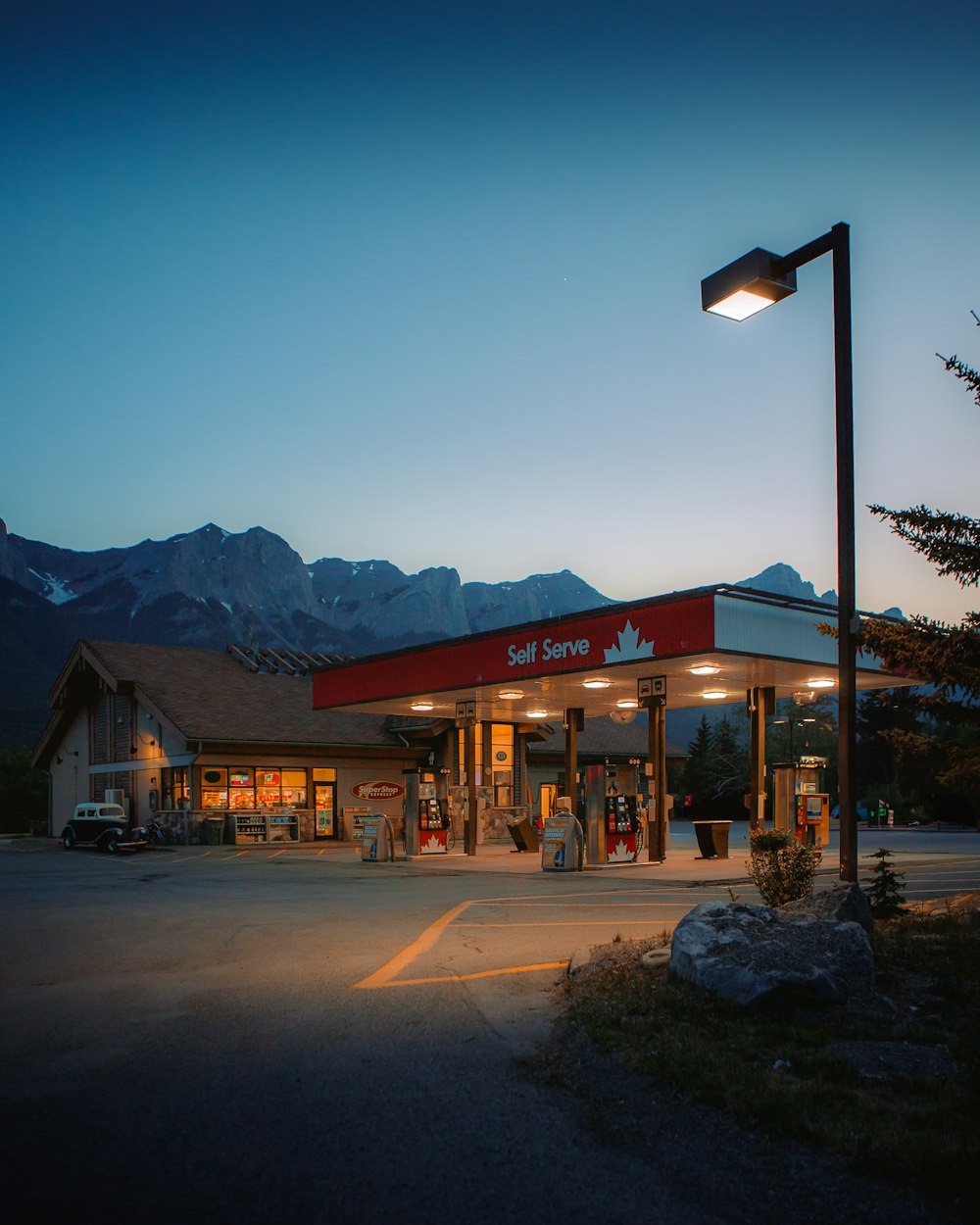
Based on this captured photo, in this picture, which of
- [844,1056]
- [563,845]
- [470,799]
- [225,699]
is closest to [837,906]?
[844,1056]

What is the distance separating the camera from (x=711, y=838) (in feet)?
95.0

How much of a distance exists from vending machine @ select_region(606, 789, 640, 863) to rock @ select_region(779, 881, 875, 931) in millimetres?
16670

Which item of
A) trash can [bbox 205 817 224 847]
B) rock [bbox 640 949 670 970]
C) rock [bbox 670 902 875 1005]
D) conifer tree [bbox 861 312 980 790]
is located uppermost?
conifer tree [bbox 861 312 980 790]

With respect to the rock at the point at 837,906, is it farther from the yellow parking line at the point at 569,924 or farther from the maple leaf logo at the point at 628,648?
the maple leaf logo at the point at 628,648

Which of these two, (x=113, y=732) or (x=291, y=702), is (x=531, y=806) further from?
(x=113, y=732)

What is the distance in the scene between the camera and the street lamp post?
34.7ft

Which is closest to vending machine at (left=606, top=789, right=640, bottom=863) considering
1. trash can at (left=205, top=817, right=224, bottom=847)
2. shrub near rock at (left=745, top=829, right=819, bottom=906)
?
shrub near rock at (left=745, top=829, right=819, bottom=906)

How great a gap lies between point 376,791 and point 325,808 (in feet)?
7.95

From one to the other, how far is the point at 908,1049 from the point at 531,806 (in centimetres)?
4060

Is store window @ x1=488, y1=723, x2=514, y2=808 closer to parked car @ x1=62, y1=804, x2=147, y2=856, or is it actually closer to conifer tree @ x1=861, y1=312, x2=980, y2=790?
parked car @ x1=62, y1=804, x2=147, y2=856

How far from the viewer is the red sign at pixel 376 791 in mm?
43500

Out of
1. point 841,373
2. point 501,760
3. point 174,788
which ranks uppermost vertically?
point 841,373

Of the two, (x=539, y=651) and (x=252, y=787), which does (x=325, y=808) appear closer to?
(x=252, y=787)

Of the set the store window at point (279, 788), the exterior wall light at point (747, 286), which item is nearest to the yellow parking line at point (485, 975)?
the exterior wall light at point (747, 286)
